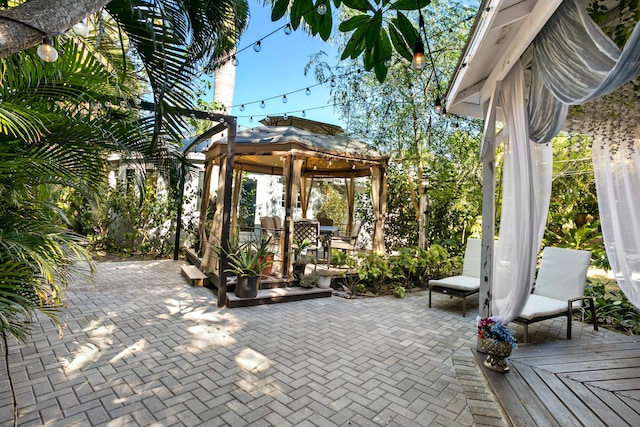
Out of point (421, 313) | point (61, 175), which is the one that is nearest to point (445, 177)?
point (421, 313)

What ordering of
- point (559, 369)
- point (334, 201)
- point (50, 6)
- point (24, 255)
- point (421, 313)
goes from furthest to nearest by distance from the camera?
point (334, 201), point (421, 313), point (559, 369), point (24, 255), point (50, 6)

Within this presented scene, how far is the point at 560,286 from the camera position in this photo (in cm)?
433

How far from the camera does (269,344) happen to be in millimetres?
3619

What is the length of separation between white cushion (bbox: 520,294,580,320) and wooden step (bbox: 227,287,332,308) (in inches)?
121

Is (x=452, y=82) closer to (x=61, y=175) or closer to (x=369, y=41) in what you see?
(x=369, y=41)

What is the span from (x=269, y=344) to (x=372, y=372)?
1174 millimetres

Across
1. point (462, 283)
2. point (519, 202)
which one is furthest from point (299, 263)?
point (519, 202)

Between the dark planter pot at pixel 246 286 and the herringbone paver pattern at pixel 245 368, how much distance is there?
0.98 feet

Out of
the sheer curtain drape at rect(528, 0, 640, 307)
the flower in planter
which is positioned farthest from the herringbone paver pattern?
the sheer curtain drape at rect(528, 0, 640, 307)

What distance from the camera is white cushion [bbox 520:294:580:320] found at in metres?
3.68

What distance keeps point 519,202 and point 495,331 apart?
1.19 metres

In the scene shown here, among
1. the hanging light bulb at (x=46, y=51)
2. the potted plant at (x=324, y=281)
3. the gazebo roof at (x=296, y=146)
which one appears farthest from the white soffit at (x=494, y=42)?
the potted plant at (x=324, y=281)

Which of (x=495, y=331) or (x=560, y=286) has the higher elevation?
(x=560, y=286)

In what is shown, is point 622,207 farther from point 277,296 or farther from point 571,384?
point 277,296
